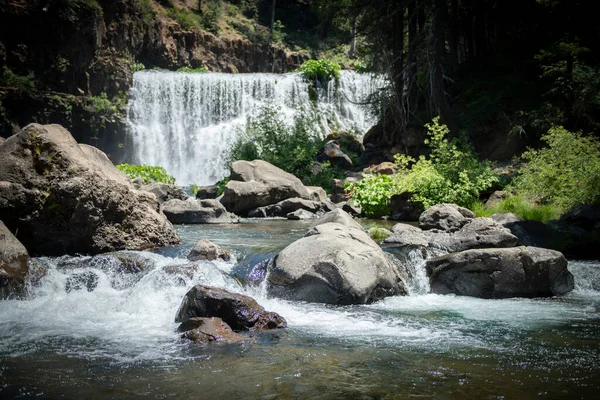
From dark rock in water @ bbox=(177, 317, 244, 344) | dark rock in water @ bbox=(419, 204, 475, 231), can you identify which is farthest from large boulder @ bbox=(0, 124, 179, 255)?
dark rock in water @ bbox=(419, 204, 475, 231)

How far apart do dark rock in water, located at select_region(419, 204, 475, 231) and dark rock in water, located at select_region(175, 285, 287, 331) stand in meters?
5.84

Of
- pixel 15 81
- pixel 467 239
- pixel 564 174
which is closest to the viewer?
pixel 467 239

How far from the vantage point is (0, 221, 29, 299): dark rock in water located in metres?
6.77

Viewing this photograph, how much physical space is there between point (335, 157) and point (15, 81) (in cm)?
1351

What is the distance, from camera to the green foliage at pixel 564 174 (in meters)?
10.4

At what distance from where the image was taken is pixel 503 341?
5402 millimetres

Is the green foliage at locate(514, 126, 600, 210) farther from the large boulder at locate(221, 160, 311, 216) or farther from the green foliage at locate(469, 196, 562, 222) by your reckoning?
the large boulder at locate(221, 160, 311, 216)

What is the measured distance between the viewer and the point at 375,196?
14.6 meters

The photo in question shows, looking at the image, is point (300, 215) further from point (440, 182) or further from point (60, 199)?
point (60, 199)

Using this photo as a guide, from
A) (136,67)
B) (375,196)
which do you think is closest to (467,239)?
(375,196)

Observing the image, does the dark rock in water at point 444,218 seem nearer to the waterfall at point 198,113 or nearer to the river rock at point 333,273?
the river rock at point 333,273

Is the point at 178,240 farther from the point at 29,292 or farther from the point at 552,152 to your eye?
the point at 552,152

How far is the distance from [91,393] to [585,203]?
30.0 ft

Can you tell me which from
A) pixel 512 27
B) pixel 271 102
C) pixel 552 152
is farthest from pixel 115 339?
pixel 271 102
